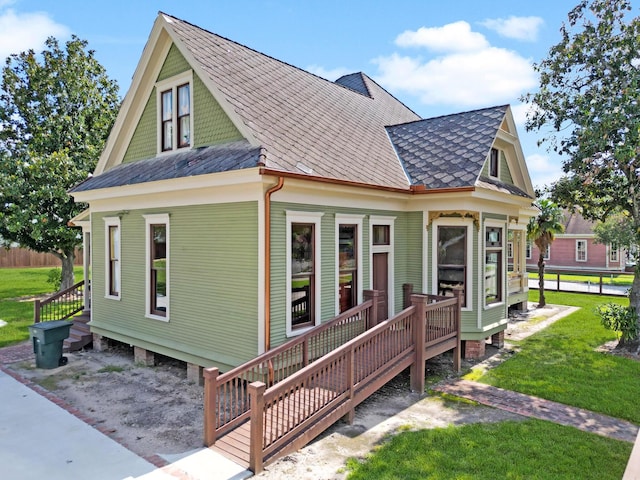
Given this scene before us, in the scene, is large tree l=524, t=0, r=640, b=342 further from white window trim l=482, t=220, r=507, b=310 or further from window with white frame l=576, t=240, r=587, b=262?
window with white frame l=576, t=240, r=587, b=262

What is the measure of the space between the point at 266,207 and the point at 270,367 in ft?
9.04

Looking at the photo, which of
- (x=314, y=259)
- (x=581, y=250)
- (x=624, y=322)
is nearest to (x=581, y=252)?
(x=581, y=250)

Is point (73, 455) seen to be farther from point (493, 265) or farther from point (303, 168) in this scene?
point (493, 265)

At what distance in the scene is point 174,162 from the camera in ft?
30.9

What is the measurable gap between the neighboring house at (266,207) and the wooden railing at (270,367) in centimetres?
35

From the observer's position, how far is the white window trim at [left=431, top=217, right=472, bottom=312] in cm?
1033

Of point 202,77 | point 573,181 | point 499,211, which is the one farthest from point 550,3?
point 202,77

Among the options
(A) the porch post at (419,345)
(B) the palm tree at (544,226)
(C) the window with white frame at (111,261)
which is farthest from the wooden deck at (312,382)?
(B) the palm tree at (544,226)

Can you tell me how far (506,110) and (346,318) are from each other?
25.0 feet

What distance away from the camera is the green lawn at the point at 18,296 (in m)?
13.5

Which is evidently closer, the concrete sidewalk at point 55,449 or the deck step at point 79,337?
the concrete sidewalk at point 55,449

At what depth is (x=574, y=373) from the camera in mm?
9617

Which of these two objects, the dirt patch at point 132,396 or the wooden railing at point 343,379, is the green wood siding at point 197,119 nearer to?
the wooden railing at point 343,379

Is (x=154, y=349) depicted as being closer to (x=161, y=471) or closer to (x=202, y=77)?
(x=161, y=471)
